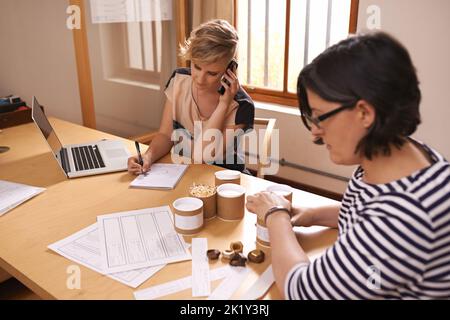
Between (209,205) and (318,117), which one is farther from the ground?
(318,117)

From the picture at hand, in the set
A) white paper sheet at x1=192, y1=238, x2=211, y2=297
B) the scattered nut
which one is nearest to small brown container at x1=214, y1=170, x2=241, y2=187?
white paper sheet at x1=192, y1=238, x2=211, y2=297

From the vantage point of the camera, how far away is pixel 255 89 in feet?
11.0

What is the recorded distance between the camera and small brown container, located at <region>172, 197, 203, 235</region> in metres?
1.21

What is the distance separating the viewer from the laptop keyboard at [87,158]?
1.74 meters

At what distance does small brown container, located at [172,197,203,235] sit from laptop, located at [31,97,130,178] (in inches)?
23.1

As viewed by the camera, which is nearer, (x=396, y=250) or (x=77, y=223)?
(x=396, y=250)

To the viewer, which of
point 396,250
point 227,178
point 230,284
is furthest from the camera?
point 227,178

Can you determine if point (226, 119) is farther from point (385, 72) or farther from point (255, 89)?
point (255, 89)

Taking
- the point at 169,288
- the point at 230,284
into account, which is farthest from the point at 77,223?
the point at 230,284

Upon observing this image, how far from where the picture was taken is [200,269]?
1.06 m

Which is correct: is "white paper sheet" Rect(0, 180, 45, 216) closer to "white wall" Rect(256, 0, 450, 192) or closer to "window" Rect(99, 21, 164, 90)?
"window" Rect(99, 21, 164, 90)

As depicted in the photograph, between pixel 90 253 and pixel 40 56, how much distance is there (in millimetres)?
2037

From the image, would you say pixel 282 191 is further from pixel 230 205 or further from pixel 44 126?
pixel 44 126

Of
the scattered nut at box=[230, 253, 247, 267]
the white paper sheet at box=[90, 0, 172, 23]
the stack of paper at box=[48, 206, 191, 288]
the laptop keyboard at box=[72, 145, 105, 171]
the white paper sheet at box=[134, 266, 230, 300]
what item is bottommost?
the white paper sheet at box=[134, 266, 230, 300]
